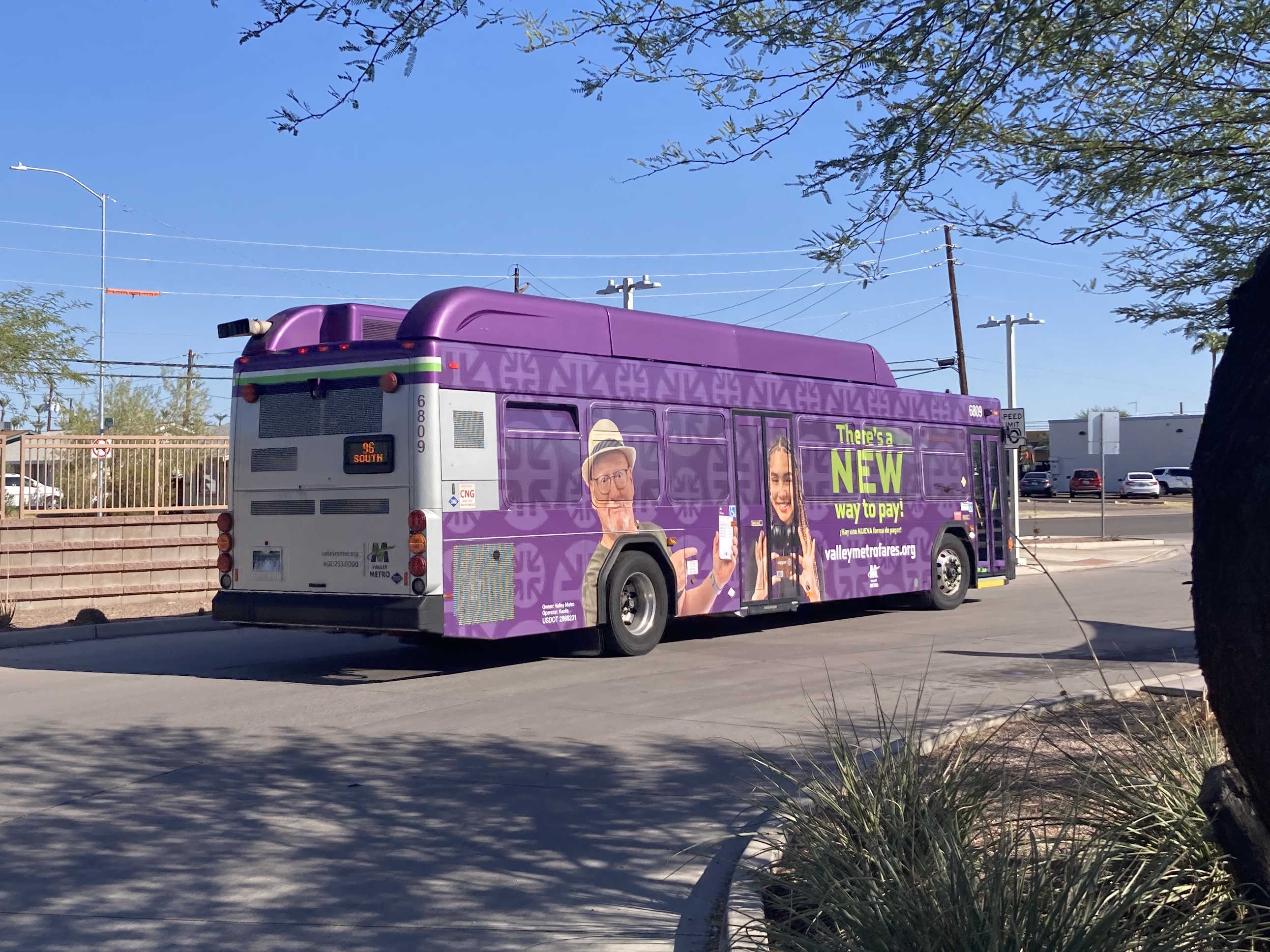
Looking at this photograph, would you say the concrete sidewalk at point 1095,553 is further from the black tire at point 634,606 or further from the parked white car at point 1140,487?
the parked white car at point 1140,487

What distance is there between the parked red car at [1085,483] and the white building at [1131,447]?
7446 millimetres

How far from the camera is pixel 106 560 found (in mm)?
17797

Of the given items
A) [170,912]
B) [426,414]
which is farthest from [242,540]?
[170,912]

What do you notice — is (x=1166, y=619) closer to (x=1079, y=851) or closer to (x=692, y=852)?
(x=692, y=852)

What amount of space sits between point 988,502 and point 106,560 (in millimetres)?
13039

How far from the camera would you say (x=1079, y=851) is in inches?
158

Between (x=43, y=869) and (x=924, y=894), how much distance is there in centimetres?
417

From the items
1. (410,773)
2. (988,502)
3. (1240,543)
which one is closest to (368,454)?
(410,773)

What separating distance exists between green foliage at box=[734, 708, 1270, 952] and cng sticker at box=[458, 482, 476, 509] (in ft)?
17.4

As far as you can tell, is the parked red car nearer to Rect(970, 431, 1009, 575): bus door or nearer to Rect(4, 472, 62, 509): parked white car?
Rect(970, 431, 1009, 575): bus door

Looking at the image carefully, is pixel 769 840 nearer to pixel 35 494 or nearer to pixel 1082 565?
pixel 35 494

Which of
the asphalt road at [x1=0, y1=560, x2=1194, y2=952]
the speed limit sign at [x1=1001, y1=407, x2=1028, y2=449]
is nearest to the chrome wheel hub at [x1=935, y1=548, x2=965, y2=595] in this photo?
the speed limit sign at [x1=1001, y1=407, x2=1028, y2=449]

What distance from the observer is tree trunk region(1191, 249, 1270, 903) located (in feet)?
12.2

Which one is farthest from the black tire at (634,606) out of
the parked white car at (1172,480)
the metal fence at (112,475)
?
the parked white car at (1172,480)
